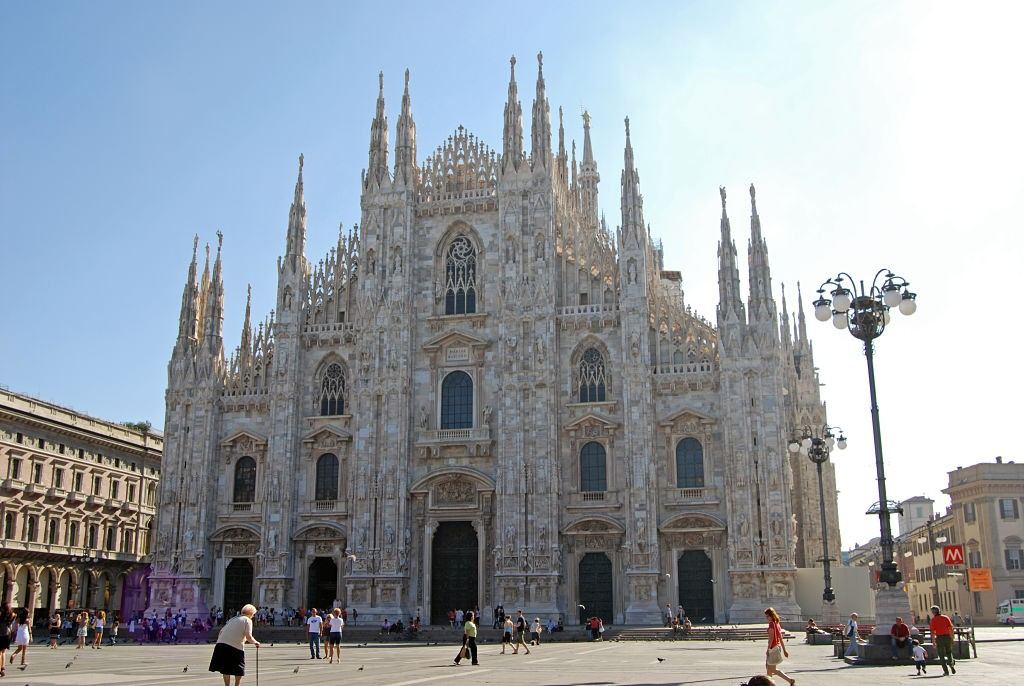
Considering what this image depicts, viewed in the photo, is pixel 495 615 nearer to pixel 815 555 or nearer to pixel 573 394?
pixel 573 394

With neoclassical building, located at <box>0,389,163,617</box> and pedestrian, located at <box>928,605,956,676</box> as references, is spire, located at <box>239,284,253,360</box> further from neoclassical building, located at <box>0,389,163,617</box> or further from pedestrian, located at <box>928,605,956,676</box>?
pedestrian, located at <box>928,605,956,676</box>

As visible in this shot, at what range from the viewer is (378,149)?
162ft

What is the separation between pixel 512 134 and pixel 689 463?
17223 mm

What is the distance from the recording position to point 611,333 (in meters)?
44.6

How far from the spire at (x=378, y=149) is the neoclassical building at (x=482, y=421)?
0.38 feet

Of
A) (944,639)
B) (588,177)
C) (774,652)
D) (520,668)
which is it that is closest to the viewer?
(774,652)

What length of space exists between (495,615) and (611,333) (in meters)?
12.8

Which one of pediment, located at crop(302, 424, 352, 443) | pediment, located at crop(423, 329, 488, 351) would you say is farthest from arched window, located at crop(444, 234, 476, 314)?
pediment, located at crop(302, 424, 352, 443)

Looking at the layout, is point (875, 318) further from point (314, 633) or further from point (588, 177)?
point (588, 177)

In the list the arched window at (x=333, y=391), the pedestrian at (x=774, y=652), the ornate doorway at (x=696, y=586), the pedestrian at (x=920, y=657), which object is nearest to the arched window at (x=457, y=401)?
the arched window at (x=333, y=391)

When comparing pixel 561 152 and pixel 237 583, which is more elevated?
pixel 561 152

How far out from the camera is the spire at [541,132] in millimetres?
46969

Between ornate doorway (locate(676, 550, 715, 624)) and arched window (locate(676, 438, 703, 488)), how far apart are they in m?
2.80

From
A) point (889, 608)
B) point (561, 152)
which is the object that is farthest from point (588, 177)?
point (889, 608)
